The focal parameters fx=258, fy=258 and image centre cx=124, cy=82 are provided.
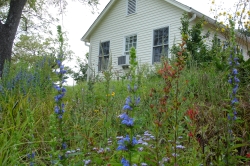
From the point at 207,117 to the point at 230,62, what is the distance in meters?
1.18

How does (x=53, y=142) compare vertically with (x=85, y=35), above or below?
below

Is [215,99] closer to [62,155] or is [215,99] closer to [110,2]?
[62,155]

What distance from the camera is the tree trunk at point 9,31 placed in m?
7.88

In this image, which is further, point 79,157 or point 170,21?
point 170,21

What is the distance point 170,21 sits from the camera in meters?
13.2

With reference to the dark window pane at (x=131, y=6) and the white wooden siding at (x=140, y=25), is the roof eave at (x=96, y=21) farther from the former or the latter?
the dark window pane at (x=131, y=6)

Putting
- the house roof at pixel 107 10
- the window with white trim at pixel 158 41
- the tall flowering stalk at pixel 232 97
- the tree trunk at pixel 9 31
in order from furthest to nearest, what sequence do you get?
the window with white trim at pixel 158 41 → the house roof at pixel 107 10 → the tree trunk at pixel 9 31 → the tall flowering stalk at pixel 232 97

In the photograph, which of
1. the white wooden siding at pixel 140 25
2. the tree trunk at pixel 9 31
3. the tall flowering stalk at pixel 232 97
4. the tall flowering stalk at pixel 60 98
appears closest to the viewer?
the tall flowering stalk at pixel 60 98

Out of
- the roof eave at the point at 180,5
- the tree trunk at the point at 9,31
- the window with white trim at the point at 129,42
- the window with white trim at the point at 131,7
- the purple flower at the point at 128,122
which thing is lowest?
the purple flower at the point at 128,122

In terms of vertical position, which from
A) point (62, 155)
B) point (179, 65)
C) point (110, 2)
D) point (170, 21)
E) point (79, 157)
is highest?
point (110, 2)

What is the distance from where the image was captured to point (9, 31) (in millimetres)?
8141

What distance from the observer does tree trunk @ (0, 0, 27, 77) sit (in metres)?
7.88

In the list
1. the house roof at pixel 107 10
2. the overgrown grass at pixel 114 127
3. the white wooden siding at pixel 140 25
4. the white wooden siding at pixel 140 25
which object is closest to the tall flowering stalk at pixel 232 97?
the overgrown grass at pixel 114 127

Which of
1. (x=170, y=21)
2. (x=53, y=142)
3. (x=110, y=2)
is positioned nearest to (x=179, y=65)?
(x=53, y=142)
